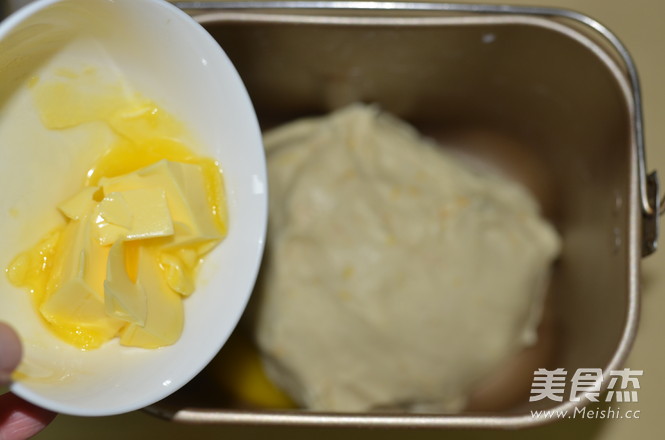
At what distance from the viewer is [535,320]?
909 millimetres

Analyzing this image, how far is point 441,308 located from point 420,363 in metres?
0.08

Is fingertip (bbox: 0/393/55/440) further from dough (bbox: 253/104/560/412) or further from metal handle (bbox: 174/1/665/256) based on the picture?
metal handle (bbox: 174/1/665/256)

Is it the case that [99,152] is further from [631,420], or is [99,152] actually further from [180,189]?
[631,420]

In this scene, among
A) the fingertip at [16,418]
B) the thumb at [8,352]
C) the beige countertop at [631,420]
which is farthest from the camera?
the beige countertop at [631,420]

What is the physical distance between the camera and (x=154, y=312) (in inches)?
19.9

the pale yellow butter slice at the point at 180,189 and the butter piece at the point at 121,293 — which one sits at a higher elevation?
the pale yellow butter slice at the point at 180,189

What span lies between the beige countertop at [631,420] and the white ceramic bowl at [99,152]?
32 centimetres

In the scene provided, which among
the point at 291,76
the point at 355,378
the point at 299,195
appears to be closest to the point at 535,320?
the point at 355,378

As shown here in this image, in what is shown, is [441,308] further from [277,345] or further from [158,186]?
[158,186]

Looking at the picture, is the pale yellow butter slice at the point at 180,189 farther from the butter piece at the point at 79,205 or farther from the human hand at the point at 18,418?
the human hand at the point at 18,418

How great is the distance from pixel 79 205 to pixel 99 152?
66 millimetres

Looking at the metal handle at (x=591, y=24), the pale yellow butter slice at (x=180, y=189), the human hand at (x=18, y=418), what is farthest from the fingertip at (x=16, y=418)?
the metal handle at (x=591, y=24)

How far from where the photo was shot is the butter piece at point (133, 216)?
500mm

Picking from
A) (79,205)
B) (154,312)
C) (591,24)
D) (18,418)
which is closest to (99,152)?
(79,205)
